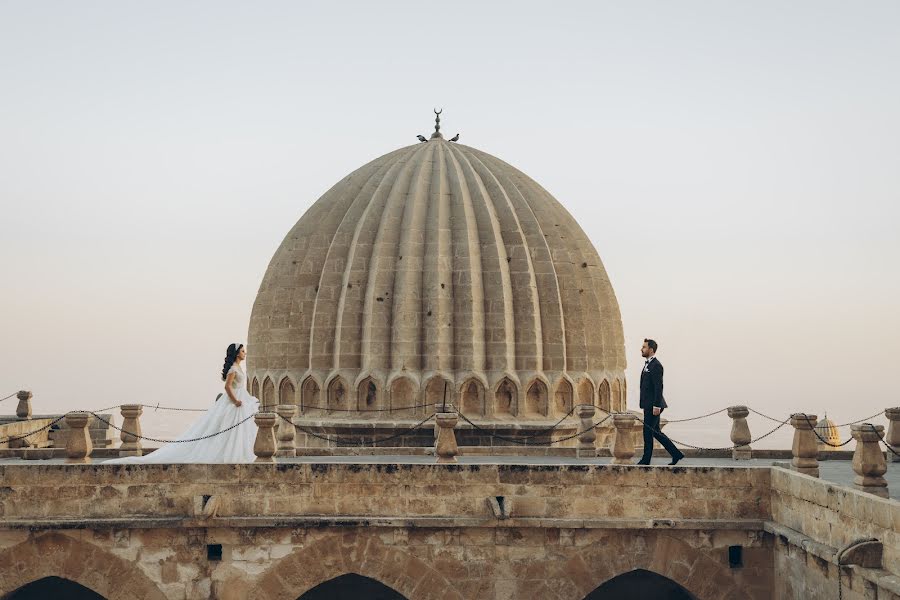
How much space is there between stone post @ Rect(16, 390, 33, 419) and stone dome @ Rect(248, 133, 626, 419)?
4.46 meters

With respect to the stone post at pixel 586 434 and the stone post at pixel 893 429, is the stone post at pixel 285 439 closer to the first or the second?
the stone post at pixel 586 434

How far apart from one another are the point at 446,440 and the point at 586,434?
16.8 ft

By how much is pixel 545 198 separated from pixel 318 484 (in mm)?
10151

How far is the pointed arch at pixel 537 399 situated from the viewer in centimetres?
2028

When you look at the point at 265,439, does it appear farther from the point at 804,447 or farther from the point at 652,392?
the point at 804,447

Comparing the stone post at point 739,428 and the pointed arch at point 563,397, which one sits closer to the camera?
the stone post at point 739,428

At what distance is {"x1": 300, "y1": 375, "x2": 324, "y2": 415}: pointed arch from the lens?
2053 centimetres

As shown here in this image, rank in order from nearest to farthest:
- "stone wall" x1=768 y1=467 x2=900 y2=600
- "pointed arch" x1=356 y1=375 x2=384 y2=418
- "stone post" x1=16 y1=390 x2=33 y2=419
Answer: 1. "stone wall" x1=768 y1=467 x2=900 y2=600
2. "pointed arch" x1=356 y1=375 x2=384 y2=418
3. "stone post" x1=16 y1=390 x2=33 y2=419


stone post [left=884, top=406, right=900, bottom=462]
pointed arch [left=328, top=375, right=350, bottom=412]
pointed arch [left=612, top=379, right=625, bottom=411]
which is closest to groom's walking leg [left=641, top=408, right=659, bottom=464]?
stone post [left=884, top=406, right=900, bottom=462]

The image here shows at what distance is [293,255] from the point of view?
71.3ft

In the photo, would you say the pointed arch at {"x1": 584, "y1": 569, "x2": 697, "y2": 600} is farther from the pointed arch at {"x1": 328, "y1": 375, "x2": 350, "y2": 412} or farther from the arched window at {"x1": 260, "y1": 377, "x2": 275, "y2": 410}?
the arched window at {"x1": 260, "y1": 377, "x2": 275, "y2": 410}

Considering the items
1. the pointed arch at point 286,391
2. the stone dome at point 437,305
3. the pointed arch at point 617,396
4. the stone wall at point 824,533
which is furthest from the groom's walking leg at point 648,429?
the pointed arch at point 286,391

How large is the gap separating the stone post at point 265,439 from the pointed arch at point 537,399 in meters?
6.85

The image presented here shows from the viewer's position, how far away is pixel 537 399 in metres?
20.4
